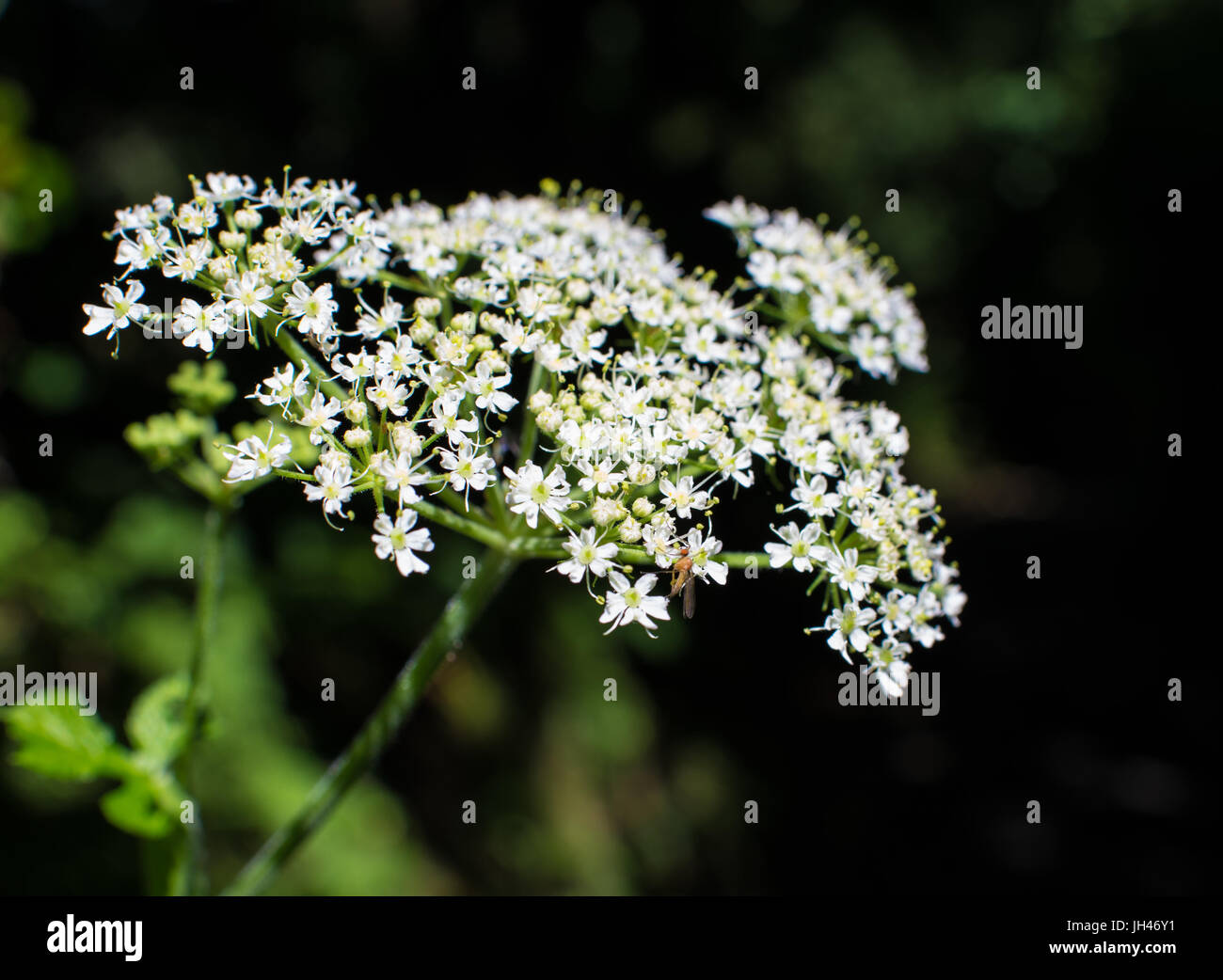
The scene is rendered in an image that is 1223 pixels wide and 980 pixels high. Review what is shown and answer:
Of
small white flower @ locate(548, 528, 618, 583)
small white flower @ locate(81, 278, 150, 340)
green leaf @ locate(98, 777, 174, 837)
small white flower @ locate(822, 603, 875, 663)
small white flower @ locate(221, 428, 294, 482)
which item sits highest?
small white flower @ locate(81, 278, 150, 340)

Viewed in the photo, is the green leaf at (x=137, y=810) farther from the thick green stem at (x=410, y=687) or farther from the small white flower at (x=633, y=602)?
the small white flower at (x=633, y=602)

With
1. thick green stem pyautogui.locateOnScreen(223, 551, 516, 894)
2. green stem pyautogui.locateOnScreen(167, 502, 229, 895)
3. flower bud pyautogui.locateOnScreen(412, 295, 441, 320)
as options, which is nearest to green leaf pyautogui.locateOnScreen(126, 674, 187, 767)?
green stem pyautogui.locateOnScreen(167, 502, 229, 895)

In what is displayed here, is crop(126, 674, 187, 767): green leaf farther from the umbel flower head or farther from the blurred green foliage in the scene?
the blurred green foliage

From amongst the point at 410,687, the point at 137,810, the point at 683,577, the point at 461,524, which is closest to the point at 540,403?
the point at 461,524

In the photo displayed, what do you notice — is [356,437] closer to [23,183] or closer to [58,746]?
[58,746]

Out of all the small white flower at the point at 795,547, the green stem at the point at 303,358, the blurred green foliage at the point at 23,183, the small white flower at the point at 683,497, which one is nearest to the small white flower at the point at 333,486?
the green stem at the point at 303,358
